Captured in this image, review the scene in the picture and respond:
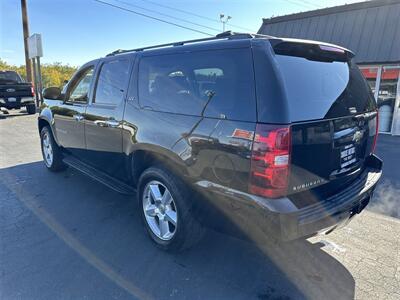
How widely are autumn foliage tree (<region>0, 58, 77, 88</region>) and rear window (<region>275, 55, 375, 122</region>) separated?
145 feet

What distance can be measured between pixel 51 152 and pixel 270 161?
4.54m

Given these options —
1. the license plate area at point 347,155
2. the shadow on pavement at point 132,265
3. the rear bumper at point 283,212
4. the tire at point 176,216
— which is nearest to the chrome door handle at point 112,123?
the tire at point 176,216

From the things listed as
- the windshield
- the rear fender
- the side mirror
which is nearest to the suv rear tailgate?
the side mirror

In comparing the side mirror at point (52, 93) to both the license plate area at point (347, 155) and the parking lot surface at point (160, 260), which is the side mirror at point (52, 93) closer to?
the parking lot surface at point (160, 260)

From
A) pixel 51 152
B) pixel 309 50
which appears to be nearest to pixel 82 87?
pixel 51 152

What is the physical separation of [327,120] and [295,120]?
385 mm

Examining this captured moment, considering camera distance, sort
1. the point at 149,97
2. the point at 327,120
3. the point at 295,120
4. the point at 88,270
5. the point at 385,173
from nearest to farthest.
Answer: the point at 295,120 < the point at 327,120 < the point at 88,270 < the point at 149,97 < the point at 385,173

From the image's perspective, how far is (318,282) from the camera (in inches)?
97.0

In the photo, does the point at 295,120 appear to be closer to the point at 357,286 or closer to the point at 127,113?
the point at 357,286

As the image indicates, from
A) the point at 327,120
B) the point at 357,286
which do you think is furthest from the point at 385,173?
the point at 327,120

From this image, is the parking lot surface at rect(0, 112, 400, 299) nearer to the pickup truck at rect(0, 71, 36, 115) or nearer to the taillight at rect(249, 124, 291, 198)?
the taillight at rect(249, 124, 291, 198)

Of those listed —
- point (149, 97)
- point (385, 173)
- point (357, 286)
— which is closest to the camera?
point (357, 286)

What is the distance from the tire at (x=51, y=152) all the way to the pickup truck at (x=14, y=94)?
31.8 ft

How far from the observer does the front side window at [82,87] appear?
3.96 m
